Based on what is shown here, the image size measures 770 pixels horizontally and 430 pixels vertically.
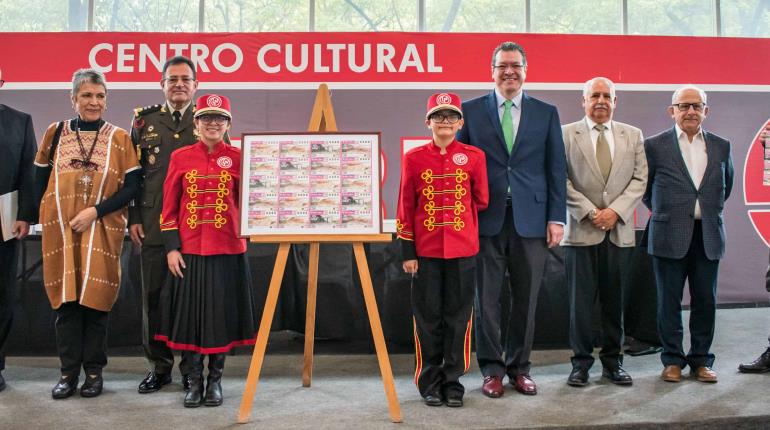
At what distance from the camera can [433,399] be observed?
278 cm

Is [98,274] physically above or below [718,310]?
above

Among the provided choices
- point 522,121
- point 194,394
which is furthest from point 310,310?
point 522,121

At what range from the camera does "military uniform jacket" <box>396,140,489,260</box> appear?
276 centimetres

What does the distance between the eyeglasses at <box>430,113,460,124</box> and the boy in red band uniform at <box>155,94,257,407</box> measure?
937 millimetres

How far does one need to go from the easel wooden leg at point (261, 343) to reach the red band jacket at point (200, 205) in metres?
0.29

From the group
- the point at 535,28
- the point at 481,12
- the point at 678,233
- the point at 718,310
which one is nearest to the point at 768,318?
the point at 718,310

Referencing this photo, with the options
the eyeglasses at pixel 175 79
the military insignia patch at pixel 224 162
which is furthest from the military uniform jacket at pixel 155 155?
the military insignia patch at pixel 224 162

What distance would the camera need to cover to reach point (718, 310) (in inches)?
209

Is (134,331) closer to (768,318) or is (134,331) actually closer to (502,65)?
(502,65)

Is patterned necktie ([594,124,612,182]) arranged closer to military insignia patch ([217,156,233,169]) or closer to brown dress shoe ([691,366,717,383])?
brown dress shoe ([691,366,717,383])

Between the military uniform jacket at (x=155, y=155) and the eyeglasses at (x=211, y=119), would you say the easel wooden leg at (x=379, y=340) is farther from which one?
the military uniform jacket at (x=155, y=155)

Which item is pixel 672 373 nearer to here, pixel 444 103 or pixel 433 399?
pixel 433 399

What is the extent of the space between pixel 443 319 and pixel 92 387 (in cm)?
173

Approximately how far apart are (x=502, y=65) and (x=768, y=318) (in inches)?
139
